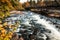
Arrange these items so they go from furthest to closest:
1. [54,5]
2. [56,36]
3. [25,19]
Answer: [54,5], [25,19], [56,36]

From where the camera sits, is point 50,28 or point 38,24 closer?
point 50,28

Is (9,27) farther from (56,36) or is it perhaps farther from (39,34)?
(56,36)

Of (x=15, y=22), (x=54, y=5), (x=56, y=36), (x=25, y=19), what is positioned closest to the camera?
(x=56, y=36)

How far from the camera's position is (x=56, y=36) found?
369cm

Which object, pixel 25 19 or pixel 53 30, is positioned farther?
pixel 25 19

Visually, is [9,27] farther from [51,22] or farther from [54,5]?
[54,5]

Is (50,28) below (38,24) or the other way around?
below

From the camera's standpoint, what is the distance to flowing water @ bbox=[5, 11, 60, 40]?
12.3 ft

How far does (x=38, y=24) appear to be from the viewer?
4.21m

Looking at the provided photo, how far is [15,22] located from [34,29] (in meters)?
0.60

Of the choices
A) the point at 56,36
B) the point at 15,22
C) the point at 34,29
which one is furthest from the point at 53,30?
the point at 15,22

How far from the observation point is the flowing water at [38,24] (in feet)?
12.3

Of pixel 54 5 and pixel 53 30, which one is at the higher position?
pixel 54 5

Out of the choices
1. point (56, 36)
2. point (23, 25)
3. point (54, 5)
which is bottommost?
point (56, 36)
